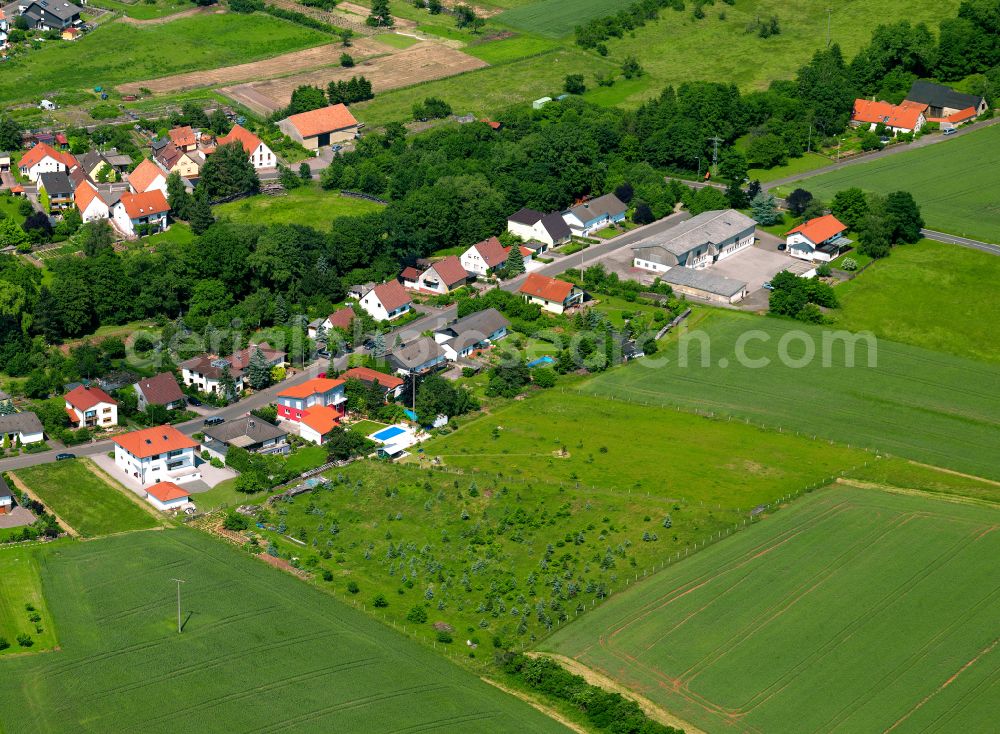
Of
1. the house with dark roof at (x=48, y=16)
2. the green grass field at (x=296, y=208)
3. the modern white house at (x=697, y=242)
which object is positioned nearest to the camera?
the modern white house at (x=697, y=242)

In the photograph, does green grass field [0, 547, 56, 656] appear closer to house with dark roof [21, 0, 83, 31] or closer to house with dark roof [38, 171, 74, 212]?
house with dark roof [38, 171, 74, 212]

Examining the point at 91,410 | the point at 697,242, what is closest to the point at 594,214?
the point at 697,242

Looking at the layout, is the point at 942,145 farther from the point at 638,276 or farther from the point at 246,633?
the point at 246,633

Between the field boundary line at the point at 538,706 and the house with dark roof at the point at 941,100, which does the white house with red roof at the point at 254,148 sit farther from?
the field boundary line at the point at 538,706

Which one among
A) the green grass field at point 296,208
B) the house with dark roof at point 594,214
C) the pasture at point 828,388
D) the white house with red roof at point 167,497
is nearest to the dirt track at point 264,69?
the green grass field at point 296,208

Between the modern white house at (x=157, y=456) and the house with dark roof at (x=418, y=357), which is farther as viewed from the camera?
the house with dark roof at (x=418, y=357)

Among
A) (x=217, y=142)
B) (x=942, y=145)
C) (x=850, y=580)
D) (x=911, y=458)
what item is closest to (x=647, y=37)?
(x=942, y=145)

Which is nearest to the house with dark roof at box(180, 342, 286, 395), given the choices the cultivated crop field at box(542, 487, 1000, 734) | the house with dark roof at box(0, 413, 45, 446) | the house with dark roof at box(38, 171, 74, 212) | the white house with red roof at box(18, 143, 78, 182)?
the house with dark roof at box(0, 413, 45, 446)
